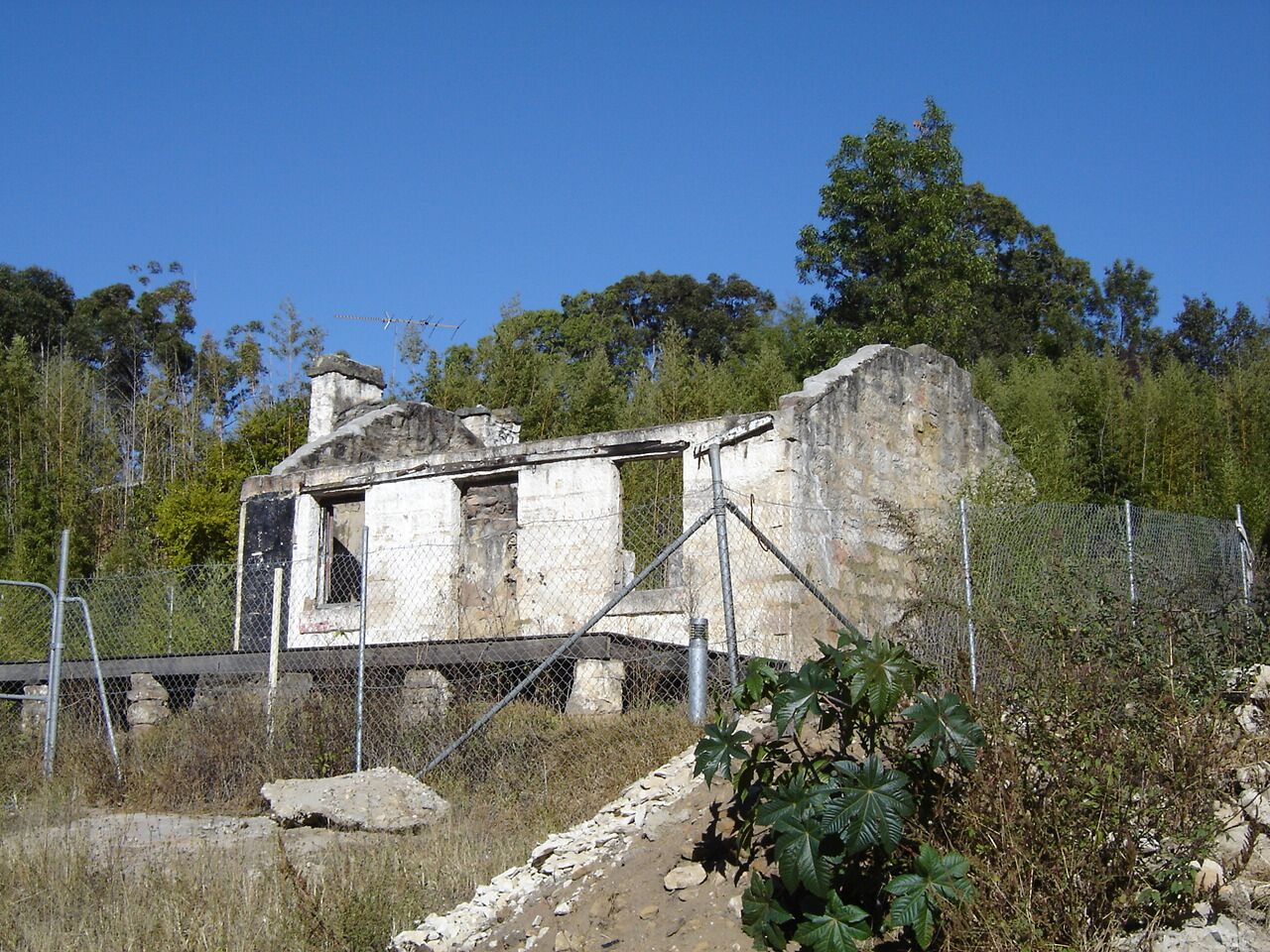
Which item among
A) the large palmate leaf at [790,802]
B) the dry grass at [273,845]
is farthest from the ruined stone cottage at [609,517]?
the large palmate leaf at [790,802]

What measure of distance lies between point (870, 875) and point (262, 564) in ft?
40.1

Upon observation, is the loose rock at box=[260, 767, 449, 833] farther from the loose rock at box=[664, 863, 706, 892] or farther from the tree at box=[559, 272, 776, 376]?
the tree at box=[559, 272, 776, 376]

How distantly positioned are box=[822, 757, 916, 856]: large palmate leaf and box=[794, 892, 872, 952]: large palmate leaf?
0.71 ft

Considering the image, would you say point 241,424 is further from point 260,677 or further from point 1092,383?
point 1092,383

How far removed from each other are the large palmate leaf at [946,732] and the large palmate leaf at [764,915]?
2.68 feet

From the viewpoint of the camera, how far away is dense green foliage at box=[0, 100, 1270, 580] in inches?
706

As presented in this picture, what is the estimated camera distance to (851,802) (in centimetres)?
468

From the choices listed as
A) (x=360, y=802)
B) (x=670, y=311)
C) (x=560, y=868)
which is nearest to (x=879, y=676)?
(x=560, y=868)

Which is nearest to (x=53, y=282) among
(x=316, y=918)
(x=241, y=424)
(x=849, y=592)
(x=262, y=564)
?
(x=241, y=424)

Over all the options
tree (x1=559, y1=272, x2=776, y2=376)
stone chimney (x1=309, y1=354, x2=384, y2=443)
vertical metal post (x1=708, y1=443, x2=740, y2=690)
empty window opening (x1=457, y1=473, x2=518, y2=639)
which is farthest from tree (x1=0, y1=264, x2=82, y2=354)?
vertical metal post (x1=708, y1=443, x2=740, y2=690)

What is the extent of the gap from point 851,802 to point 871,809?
79 mm

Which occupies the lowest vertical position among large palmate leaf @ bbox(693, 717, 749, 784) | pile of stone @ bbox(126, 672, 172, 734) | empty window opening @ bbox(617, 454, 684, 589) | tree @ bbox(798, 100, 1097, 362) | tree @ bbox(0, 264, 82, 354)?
pile of stone @ bbox(126, 672, 172, 734)

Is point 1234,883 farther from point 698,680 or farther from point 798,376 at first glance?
point 798,376

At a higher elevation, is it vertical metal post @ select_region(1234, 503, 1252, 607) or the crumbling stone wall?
the crumbling stone wall
